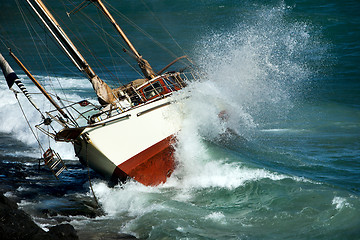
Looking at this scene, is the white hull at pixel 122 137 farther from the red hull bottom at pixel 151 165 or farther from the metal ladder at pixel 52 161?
the metal ladder at pixel 52 161

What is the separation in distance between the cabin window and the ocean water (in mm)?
1141

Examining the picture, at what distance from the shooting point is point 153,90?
1634 cm

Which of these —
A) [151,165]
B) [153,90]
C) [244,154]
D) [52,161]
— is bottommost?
[244,154]

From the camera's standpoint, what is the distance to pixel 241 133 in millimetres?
20922

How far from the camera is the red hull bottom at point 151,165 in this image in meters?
14.2

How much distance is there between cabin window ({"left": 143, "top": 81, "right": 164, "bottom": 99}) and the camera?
1649 centimetres

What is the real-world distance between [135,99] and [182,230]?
Answer: 251 inches

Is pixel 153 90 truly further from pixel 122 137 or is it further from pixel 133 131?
pixel 122 137

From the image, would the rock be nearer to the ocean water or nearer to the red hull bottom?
the ocean water

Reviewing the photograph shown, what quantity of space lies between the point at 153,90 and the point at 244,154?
15.3 ft

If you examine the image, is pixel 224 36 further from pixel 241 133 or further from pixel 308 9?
pixel 241 133

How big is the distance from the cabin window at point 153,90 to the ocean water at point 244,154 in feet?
3.74

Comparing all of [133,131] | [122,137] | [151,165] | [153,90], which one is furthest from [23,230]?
[153,90]

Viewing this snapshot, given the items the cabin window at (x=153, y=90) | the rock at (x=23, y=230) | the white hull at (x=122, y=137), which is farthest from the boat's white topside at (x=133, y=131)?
the rock at (x=23, y=230)
